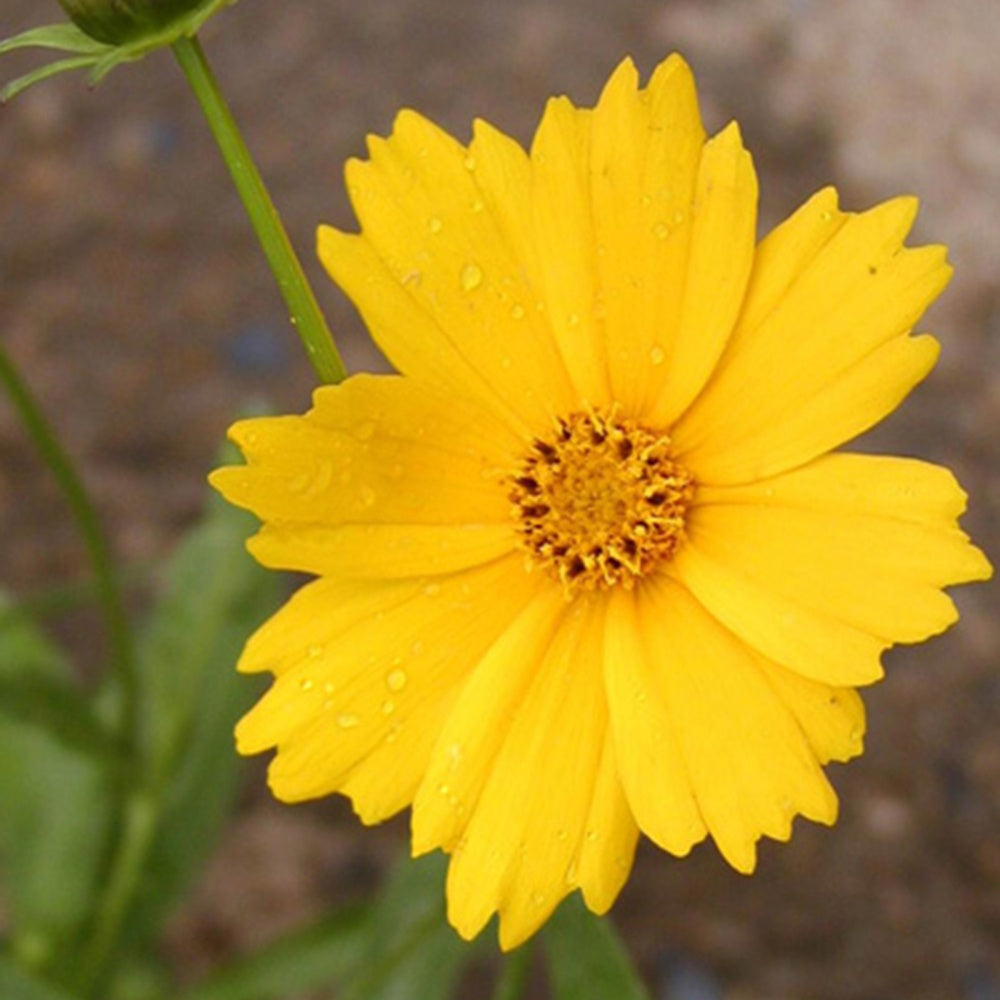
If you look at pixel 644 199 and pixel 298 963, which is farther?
pixel 298 963

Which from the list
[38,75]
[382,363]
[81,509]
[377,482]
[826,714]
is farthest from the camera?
[382,363]

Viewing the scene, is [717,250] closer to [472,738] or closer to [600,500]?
[600,500]

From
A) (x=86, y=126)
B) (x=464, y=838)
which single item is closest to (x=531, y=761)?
(x=464, y=838)

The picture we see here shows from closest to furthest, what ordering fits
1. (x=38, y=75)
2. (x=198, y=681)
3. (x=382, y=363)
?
(x=38, y=75), (x=198, y=681), (x=382, y=363)

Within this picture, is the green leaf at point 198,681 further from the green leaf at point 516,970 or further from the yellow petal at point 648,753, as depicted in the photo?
the yellow petal at point 648,753

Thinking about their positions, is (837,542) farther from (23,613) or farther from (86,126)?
(86,126)

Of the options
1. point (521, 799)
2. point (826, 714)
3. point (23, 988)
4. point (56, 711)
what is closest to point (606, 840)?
point (521, 799)
